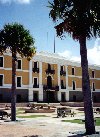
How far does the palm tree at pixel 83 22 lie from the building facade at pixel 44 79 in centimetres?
3370

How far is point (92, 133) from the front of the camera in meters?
15.4

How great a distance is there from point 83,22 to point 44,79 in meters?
41.1

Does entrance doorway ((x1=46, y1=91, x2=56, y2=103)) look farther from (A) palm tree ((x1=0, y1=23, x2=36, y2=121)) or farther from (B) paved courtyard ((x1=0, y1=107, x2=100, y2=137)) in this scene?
(B) paved courtyard ((x1=0, y1=107, x2=100, y2=137))

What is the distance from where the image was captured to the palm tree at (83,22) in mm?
15297

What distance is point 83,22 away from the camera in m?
15.4

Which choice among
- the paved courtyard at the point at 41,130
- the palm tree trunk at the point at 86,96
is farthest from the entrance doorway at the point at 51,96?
the palm tree trunk at the point at 86,96

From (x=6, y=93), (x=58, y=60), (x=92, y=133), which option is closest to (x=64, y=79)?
(x=58, y=60)

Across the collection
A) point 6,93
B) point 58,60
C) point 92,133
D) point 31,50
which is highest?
point 58,60

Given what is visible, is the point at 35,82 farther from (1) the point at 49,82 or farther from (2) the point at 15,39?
(2) the point at 15,39

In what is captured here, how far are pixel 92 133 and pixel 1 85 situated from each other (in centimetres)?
3476

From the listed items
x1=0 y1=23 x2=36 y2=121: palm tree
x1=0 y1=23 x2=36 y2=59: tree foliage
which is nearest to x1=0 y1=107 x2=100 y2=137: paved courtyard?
x1=0 y1=23 x2=36 y2=121: palm tree

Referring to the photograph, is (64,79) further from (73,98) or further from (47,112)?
(47,112)

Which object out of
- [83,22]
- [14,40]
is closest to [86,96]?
[83,22]

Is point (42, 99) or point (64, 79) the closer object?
point (42, 99)
